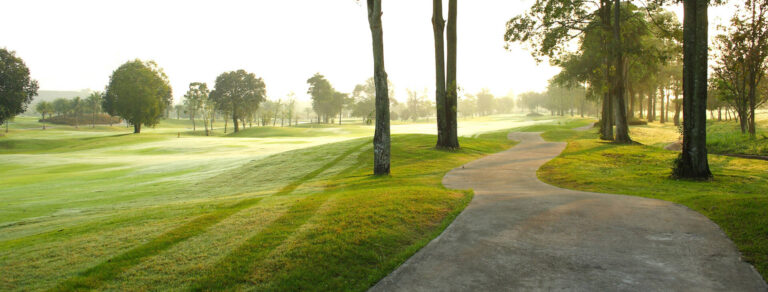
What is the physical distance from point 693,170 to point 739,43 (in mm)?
21273

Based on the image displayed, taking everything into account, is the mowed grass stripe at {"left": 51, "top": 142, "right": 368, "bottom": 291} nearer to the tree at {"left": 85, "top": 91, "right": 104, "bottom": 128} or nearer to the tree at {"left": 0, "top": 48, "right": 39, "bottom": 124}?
the tree at {"left": 0, "top": 48, "right": 39, "bottom": 124}

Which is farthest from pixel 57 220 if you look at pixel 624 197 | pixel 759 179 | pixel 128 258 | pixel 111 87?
pixel 111 87

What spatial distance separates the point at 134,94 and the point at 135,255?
236ft

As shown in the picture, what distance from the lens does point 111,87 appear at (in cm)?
6600

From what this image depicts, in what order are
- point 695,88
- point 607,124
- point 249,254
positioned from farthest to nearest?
1. point 607,124
2. point 695,88
3. point 249,254

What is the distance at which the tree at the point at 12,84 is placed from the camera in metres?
53.2

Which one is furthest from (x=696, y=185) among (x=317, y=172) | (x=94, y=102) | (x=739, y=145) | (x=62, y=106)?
(x=62, y=106)

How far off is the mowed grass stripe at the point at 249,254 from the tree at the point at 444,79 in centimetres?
1618

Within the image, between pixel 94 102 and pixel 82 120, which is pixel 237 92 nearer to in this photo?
pixel 94 102

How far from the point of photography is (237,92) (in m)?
83.7

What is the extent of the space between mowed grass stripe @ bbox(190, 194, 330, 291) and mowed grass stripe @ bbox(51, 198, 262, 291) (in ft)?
4.32

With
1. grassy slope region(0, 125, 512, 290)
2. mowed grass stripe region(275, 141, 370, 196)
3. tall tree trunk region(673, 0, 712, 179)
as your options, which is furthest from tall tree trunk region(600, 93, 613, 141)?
grassy slope region(0, 125, 512, 290)

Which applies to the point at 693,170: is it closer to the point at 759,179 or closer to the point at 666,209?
the point at 759,179

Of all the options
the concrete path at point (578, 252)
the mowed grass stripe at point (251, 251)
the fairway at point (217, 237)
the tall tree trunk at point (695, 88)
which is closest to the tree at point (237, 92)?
the fairway at point (217, 237)
